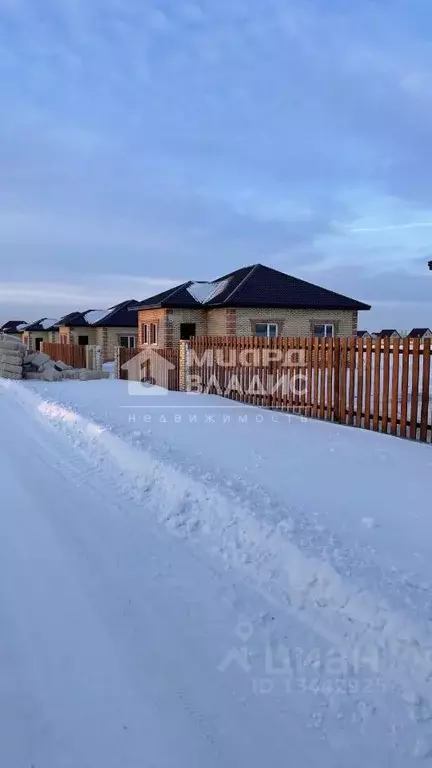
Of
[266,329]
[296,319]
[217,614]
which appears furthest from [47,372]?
[217,614]

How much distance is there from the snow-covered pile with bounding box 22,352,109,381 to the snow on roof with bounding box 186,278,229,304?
7430mm

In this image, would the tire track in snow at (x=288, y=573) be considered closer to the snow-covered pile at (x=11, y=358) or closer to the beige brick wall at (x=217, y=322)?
the snow-covered pile at (x=11, y=358)

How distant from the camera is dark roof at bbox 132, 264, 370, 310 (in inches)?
985

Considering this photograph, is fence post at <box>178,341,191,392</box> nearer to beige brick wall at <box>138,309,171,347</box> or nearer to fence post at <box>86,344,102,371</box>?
fence post at <box>86,344,102,371</box>

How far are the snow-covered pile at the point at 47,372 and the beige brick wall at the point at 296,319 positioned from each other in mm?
7058

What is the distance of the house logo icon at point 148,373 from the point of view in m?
16.1

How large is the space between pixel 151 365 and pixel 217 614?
1551 centimetres

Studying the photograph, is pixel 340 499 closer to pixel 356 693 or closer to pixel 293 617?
pixel 293 617

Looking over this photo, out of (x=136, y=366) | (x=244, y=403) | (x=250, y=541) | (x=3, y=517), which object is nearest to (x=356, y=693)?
(x=250, y=541)

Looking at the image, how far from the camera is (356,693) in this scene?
2750mm

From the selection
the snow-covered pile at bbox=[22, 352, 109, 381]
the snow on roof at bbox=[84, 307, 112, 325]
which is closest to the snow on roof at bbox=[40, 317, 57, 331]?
the snow on roof at bbox=[84, 307, 112, 325]

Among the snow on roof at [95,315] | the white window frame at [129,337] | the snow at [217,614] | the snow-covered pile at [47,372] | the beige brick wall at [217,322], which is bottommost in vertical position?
the snow at [217,614]

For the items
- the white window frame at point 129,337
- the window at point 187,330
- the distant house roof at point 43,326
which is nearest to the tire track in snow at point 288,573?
the window at point 187,330

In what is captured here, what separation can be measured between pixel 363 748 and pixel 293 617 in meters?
1.02
